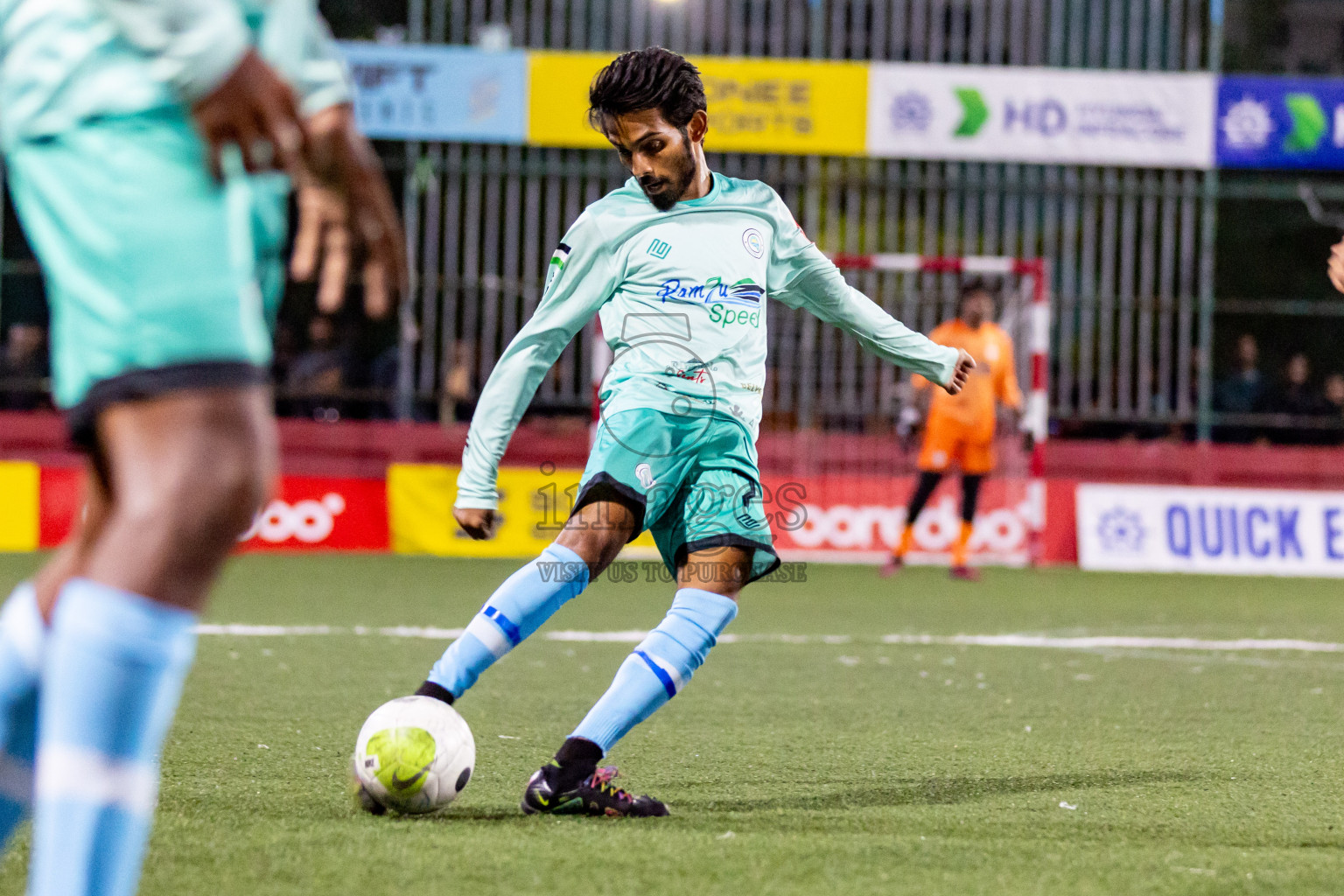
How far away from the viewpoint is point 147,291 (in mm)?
2016

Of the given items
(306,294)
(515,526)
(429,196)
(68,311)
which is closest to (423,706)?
(68,311)

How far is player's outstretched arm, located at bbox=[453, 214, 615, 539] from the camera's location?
12.5ft

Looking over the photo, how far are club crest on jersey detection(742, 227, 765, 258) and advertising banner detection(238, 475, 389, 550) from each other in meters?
9.84

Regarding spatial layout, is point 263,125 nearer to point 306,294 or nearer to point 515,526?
point 515,526

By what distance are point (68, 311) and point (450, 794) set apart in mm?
1926

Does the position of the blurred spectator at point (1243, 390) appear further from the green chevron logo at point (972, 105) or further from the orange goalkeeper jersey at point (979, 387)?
the orange goalkeeper jersey at point (979, 387)

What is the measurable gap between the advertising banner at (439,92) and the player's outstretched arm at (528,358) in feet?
36.3

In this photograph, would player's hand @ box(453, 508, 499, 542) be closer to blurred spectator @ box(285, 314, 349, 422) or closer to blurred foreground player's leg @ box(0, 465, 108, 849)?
blurred foreground player's leg @ box(0, 465, 108, 849)

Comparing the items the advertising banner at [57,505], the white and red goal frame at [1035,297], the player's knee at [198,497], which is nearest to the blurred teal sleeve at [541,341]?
the player's knee at [198,497]

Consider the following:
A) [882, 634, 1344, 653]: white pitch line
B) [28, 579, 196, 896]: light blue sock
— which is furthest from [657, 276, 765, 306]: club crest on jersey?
[882, 634, 1344, 653]: white pitch line

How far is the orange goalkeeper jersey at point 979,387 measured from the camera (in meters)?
11.9

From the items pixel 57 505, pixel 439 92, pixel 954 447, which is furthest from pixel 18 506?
pixel 954 447

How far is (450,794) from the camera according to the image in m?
3.73

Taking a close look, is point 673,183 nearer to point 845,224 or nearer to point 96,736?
point 96,736
